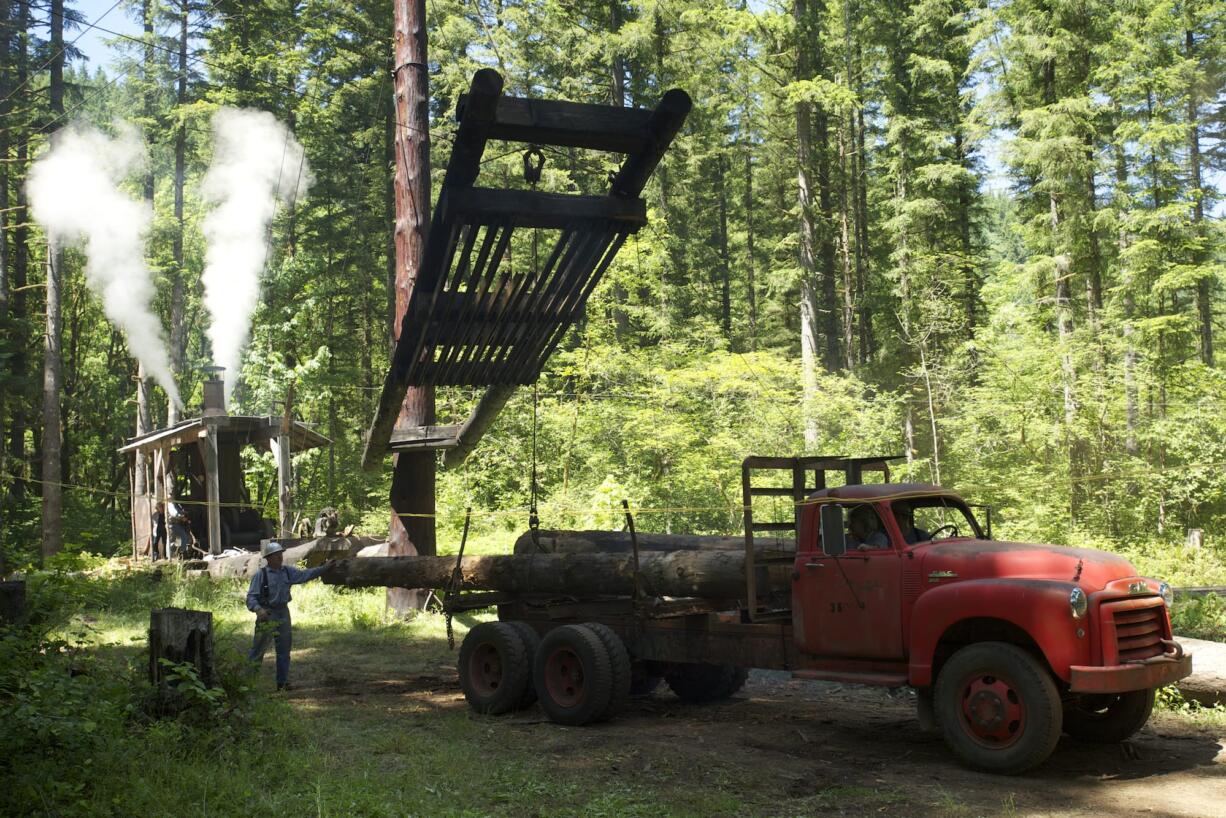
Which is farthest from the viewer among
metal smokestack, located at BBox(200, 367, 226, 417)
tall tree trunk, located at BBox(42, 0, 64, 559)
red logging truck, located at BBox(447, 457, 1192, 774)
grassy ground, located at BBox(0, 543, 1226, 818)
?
tall tree trunk, located at BBox(42, 0, 64, 559)

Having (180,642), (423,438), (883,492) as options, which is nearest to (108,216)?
(423,438)

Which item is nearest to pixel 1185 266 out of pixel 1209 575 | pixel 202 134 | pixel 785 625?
pixel 1209 575

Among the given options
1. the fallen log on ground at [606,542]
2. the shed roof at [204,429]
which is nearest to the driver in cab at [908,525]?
the fallen log on ground at [606,542]

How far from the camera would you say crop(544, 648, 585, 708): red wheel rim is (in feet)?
33.5

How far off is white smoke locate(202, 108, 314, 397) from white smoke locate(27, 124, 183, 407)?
86.5 inches

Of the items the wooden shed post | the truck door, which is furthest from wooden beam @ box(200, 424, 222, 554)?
the truck door

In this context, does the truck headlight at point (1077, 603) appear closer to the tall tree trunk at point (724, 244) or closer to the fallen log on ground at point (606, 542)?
the fallen log on ground at point (606, 542)

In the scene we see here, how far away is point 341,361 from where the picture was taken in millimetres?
39469

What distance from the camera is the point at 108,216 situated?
1457 inches

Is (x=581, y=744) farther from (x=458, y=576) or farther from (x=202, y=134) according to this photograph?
(x=202, y=134)

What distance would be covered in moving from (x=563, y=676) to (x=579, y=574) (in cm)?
108

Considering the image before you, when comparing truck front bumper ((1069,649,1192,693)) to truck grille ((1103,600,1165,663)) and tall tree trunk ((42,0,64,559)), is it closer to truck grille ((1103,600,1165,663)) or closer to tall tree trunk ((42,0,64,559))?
truck grille ((1103,600,1165,663))

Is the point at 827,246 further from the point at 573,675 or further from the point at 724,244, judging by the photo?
the point at 573,675

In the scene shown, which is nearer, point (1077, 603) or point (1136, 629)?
point (1077, 603)
